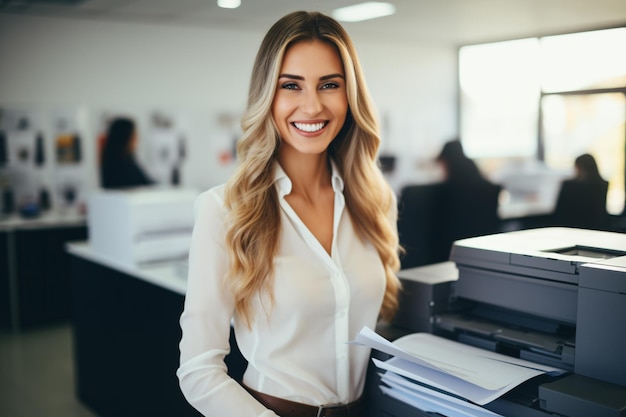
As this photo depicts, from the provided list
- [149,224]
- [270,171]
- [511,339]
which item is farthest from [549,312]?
[149,224]

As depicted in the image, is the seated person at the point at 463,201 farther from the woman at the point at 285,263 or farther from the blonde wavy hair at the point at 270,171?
the woman at the point at 285,263

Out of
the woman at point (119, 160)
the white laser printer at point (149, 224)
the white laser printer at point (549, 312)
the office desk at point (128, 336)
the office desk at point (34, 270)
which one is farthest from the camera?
the woman at point (119, 160)

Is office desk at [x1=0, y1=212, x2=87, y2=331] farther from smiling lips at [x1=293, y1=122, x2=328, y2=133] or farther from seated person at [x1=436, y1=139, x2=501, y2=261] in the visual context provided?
smiling lips at [x1=293, y1=122, x2=328, y2=133]

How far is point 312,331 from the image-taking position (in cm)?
136

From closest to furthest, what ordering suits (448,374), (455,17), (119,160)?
(448,374) < (455,17) < (119,160)

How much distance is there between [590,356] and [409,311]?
1.70ft

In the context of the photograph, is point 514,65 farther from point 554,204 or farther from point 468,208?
point 468,208

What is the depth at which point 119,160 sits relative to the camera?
5.16 meters

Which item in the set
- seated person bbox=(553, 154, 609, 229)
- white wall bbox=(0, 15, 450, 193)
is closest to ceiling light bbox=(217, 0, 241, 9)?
seated person bbox=(553, 154, 609, 229)

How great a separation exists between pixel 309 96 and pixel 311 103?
19 millimetres

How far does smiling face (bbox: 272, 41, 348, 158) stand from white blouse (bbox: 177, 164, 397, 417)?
11 cm

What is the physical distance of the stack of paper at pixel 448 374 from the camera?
1.14 metres

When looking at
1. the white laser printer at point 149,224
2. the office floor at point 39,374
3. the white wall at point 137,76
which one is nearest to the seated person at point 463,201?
the white laser printer at point 149,224

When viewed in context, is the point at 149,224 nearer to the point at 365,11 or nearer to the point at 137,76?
the point at 365,11
